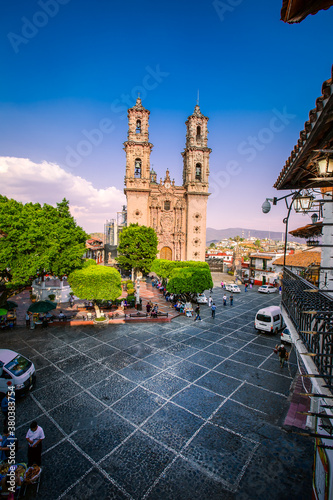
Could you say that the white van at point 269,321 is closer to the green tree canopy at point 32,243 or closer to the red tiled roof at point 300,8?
the green tree canopy at point 32,243

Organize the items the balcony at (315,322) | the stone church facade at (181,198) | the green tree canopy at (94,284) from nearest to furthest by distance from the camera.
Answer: the balcony at (315,322)
the green tree canopy at (94,284)
the stone church facade at (181,198)

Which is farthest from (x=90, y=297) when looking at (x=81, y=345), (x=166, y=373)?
(x=166, y=373)

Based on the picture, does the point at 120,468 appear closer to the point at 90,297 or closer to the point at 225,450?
the point at 225,450

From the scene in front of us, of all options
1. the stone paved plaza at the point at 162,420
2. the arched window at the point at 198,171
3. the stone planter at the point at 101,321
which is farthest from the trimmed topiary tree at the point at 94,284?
the arched window at the point at 198,171

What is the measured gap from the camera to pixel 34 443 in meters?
6.15

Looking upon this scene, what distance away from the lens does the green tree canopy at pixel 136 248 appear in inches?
1391

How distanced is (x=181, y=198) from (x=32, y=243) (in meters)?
33.2

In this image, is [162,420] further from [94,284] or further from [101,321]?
[94,284]

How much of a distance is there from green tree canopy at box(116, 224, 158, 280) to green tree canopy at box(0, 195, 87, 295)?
1585 centimetres

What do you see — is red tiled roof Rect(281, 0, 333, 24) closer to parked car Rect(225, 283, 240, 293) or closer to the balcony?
the balcony

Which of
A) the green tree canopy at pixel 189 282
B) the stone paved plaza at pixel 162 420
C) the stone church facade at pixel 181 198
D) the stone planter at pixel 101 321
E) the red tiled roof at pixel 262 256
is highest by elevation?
the stone church facade at pixel 181 198

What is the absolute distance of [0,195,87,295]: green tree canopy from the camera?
1401 cm

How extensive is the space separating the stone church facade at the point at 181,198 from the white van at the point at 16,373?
3458 centimetres

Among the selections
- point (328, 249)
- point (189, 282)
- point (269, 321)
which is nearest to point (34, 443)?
point (328, 249)
